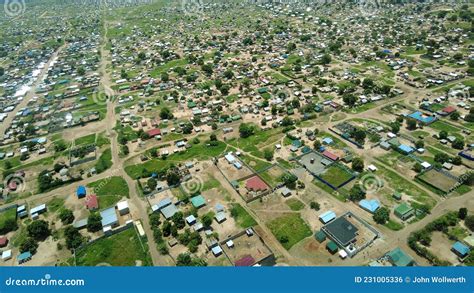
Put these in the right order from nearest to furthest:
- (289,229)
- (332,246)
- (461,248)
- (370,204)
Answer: (461,248) → (332,246) → (289,229) → (370,204)

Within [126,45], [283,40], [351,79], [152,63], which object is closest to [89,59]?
[126,45]

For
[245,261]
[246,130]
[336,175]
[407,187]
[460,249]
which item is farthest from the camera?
[246,130]

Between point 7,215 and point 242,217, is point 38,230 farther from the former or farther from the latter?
point 242,217

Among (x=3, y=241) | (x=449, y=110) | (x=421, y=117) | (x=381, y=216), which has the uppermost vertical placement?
(x=449, y=110)

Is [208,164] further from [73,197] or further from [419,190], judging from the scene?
[419,190]

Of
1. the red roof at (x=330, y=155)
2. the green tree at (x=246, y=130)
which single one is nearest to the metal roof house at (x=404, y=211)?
the red roof at (x=330, y=155)

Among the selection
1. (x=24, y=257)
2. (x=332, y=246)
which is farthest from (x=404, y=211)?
(x=24, y=257)
